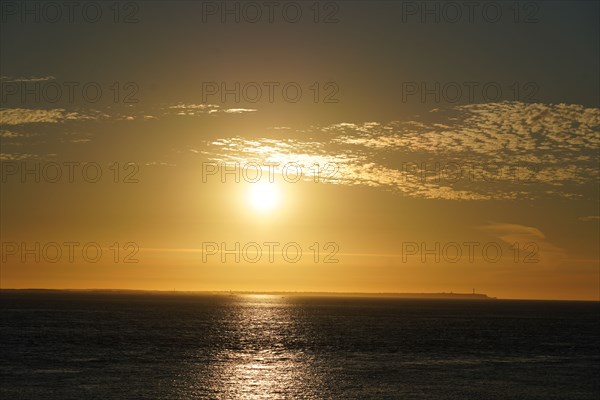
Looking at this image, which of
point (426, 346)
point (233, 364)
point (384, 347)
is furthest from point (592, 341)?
point (233, 364)

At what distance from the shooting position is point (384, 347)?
102 m

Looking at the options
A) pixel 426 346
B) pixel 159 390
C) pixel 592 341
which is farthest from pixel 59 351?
pixel 592 341

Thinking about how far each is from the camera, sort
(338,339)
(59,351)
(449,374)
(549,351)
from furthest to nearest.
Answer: (338,339) → (549,351) → (59,351) → (449,374)

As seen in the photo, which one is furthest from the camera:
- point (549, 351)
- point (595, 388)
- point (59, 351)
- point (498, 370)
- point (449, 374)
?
point (549, 351)

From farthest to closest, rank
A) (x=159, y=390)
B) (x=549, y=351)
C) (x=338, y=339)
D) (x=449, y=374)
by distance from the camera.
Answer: (x=338, y=339) < (x=549, y=351) < (x=449, y=374) < (x=159, y=390)

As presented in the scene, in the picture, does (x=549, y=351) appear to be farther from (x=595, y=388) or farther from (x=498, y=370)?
(x=595, y=388)

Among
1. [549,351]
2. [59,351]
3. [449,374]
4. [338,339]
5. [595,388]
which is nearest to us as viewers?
[595,388]

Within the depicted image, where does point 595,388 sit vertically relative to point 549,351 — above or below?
above

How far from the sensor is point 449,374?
69938 millimetres

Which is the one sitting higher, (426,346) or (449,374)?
(449,374)

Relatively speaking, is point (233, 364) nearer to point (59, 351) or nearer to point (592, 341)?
point (59, 351)

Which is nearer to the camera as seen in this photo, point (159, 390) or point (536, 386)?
point (159, 390)

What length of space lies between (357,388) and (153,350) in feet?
132

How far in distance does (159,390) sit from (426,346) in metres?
57.7
